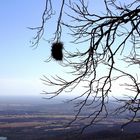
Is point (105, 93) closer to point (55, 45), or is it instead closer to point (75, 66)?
point (75, 66)

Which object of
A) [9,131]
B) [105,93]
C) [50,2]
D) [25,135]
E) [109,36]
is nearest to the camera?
[50,2]

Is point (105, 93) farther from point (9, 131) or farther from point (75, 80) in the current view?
point (9, 131)

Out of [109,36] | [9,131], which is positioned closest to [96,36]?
[109,36]

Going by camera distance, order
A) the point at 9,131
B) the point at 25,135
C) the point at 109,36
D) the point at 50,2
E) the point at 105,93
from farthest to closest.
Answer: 1. the point at 9,131
2. the point at 25,135
3. the point at 105,93
4. the point at 109,36
5. the point at 50,2

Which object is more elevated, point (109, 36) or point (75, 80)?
point (109, 36)

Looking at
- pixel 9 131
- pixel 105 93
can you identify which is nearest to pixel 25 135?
pixel 9 131

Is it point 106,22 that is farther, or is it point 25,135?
point 25,135
